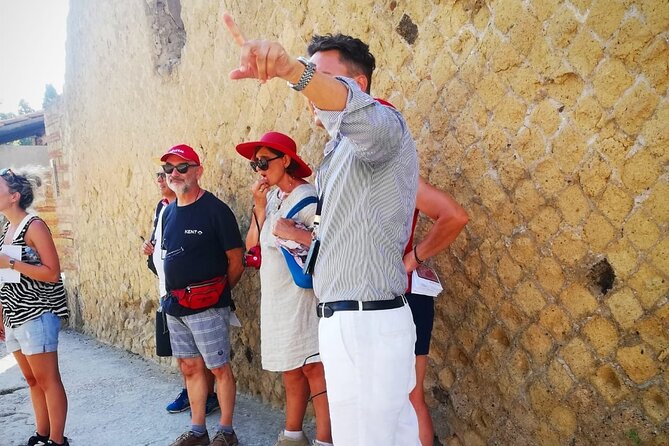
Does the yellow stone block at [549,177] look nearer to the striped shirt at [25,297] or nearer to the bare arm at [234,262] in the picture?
the bare arm at [234,262]

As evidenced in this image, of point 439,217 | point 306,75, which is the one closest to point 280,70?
point 306,75

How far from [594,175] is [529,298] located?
615 mm

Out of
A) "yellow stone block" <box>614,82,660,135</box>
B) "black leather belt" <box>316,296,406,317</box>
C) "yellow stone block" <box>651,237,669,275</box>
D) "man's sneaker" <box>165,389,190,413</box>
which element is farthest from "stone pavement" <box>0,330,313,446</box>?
"yellow stone block" <box>614,82,660,135</box>

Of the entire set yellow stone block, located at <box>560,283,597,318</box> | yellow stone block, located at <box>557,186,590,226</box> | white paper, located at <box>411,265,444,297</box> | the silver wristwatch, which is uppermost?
the silver wristwatch

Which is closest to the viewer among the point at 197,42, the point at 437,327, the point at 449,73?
the point at 449,73

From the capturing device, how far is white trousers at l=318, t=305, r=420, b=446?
164 cm

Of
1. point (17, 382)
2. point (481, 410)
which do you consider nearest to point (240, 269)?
point (481, 410)

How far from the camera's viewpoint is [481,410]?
8.96 feet

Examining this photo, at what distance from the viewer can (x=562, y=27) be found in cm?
219

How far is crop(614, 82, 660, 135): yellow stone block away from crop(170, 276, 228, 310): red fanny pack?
251 centimetres

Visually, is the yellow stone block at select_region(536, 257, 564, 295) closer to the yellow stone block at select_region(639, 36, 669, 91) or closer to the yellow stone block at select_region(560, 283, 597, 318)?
the yellow stone block at select_region(560, 283, 597, 318)

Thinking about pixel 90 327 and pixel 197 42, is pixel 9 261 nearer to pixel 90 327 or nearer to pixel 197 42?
pixel 197 42

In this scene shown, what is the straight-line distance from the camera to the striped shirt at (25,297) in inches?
135

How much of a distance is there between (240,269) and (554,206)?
2.15m
